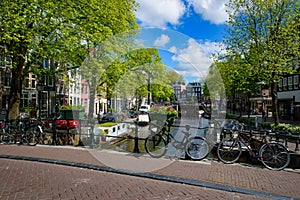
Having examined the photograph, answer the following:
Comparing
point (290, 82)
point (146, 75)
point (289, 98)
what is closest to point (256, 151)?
point (146, 75)

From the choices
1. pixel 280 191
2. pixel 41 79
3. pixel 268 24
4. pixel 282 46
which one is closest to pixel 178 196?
pixel 280 191

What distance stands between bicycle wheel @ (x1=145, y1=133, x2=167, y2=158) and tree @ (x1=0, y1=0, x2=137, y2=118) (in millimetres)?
6382

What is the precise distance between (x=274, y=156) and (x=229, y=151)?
3.86 ft

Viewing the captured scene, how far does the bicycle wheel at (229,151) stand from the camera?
6.96m

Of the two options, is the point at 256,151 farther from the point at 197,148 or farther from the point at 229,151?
the point at 197,148

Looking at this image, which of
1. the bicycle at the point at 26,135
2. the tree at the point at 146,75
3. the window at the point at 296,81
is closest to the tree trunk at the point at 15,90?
the bicycle at the point at 26,135

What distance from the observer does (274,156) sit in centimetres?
662

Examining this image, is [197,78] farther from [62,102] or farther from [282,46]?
[62,102]

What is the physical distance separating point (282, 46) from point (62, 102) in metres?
31.0

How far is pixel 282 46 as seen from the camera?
12.9 meters

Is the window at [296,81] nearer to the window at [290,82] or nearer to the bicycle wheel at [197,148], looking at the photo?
the window at [290,82]

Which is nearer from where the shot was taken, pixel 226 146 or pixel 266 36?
pixel 226 146

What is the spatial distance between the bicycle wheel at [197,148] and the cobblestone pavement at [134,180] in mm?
258

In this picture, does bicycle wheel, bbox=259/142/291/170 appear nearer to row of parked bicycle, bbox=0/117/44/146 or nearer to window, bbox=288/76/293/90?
row of parked bicycle, bbox=0/117/44/146
